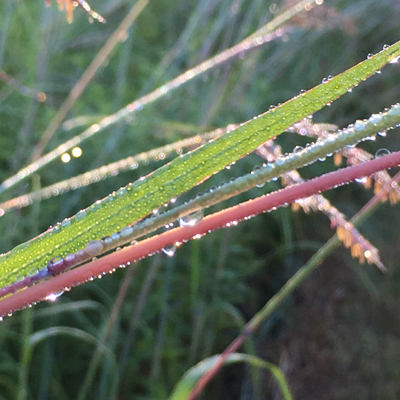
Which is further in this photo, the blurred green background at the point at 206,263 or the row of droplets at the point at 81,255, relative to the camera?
the blurred green background at the point at 206,263

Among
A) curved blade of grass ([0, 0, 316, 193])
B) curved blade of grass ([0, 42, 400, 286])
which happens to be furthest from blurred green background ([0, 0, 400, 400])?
curved blade of grass ([0, 42, 400, 286])

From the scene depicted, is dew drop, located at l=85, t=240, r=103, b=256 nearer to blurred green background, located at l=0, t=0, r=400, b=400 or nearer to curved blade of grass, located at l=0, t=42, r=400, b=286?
curved blade of grass, located at l=0, t=42, r=400, b=286

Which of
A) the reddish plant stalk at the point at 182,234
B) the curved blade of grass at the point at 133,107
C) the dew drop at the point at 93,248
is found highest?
the curved blade of grass at the point at 133,107

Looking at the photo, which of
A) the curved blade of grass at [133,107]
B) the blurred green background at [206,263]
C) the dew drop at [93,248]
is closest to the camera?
the dew drop at [93,248]

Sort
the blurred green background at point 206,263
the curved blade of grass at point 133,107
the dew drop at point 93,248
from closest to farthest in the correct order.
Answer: the dew drop at point 93,248, the curved blade of grass at point 133,107, the blurred green background at point 206,263

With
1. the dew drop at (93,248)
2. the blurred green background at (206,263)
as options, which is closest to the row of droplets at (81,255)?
the dew drop at (93,248)

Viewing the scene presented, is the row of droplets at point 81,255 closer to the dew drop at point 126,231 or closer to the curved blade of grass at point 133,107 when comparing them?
the dew drop at point 126,231

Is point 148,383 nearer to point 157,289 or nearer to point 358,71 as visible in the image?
point 157,289

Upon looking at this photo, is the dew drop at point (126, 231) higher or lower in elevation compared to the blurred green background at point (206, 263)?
lower
